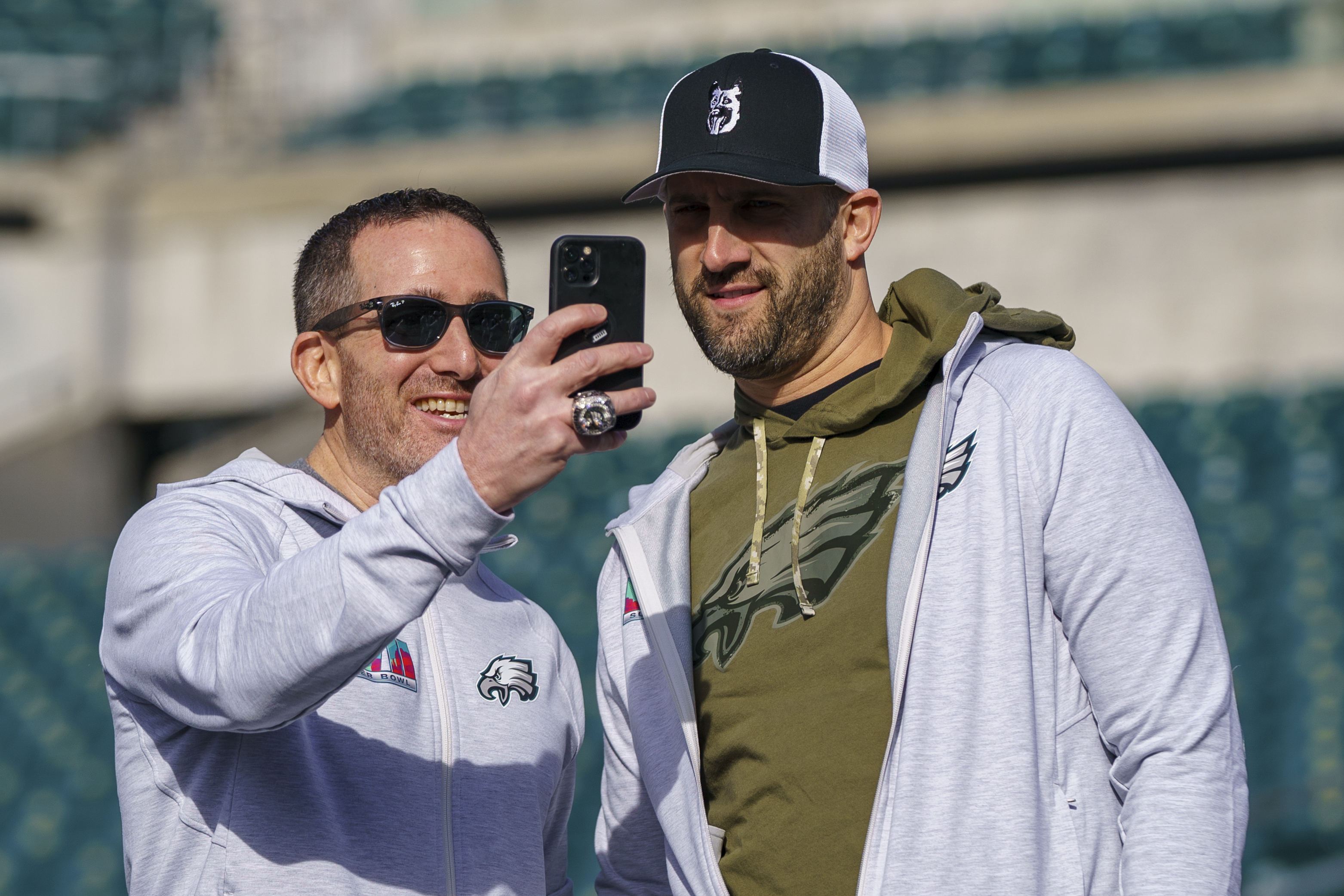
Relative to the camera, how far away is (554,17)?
39.9ft

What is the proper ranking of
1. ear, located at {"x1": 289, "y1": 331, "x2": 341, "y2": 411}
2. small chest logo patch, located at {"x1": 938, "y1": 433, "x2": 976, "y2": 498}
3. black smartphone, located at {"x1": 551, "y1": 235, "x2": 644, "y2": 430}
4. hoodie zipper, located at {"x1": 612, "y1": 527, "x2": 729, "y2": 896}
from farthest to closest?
ear, located at {"x1": 289, "y1": 331, "x2": 341, "y2": 411} → hoodie zipper, located at {"x1": 612, "y1": 527, "x2": 729, "y2": 896} → small chest logo patch, located at {"x1": 938, "y1": 433, "x2": 976, "y2": 498} → black smartphone, located at {"x1": 551, "y1": 235, "x2": 644, "y2": 430}

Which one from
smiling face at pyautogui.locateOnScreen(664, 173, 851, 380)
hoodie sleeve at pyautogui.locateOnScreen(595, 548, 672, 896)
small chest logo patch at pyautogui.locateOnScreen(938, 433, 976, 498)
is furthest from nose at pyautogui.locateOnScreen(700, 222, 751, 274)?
hoodie sleeve at pyautogui.locateOnScreen(595, 548, 672, 896)

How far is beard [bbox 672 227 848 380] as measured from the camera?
2.33 meters

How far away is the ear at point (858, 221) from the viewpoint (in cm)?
239

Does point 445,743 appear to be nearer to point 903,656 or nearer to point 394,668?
point 394,668

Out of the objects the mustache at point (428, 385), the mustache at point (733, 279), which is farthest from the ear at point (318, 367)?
the mustache at point (733, 279)

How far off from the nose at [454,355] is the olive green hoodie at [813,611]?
0.51 metres

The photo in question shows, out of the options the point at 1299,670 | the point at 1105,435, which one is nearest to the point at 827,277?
the point at 1105,435

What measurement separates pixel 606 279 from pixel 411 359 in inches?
26.0

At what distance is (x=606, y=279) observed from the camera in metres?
1.82

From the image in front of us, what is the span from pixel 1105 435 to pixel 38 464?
9.25 metres

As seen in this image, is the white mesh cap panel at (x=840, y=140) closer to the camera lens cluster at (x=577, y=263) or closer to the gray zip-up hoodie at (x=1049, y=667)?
the gray zip-up hoodie at (x=1049, y=667)

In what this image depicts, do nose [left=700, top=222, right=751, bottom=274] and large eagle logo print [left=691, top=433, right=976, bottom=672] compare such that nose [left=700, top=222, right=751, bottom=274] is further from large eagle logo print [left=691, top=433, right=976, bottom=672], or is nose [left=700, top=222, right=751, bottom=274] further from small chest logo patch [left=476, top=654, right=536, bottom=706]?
small chest logo patch [left=476, top=654, right=536, bottom=706]

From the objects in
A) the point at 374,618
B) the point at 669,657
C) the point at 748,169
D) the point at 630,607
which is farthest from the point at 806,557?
the point at 374,618
